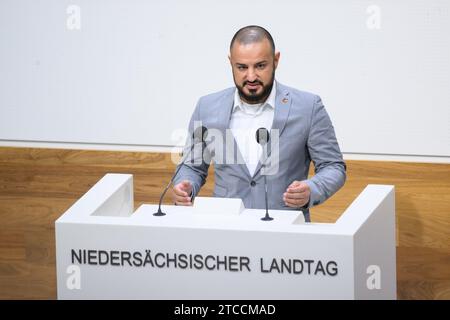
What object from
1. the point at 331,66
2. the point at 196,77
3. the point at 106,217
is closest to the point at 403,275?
the point at 331,66

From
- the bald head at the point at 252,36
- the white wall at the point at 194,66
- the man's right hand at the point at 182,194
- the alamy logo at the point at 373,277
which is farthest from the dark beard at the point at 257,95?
the white wall at the point at 194,66

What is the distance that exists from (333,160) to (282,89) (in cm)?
28

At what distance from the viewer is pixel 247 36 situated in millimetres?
3156

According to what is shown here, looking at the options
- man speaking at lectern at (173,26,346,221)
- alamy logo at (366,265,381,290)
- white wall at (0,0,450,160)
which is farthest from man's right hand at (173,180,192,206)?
white wall at (0,0,450,160)

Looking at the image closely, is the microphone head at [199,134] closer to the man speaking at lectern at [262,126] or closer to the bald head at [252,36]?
the man speaking at lectern at [262,126]

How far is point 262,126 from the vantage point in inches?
129

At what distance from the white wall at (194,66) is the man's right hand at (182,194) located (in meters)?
1.40

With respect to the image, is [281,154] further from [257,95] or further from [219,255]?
[219,255]

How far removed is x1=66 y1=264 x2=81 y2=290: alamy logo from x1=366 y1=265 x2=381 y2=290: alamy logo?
74 cm

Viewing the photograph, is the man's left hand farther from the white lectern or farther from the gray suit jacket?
the gray suit jacket

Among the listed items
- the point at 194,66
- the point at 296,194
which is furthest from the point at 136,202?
the point at 296,194

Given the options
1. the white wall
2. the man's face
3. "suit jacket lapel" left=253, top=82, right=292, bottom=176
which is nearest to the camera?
the man's face

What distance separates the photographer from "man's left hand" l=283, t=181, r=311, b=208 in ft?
9.64

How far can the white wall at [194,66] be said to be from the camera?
13.7 ft
